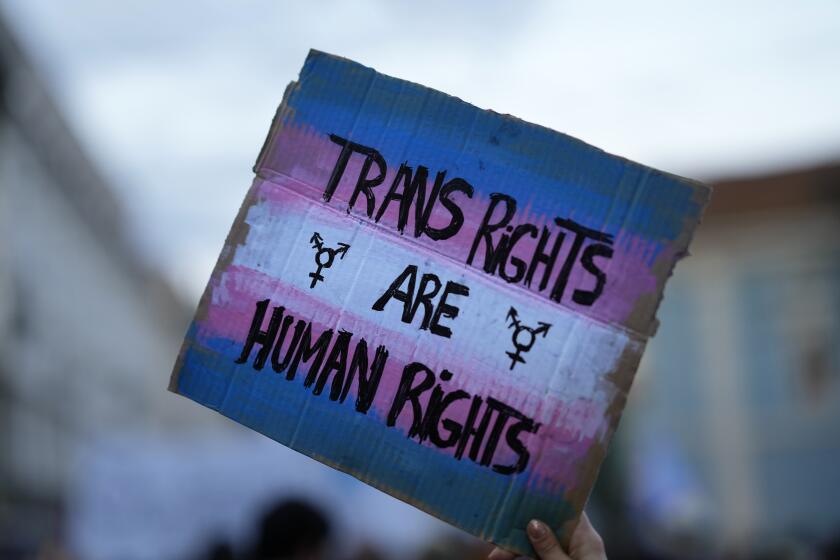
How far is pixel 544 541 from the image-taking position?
97.0 inches

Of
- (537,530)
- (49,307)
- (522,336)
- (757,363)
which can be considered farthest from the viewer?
(757,363)

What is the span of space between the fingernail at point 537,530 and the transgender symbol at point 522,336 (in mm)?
380


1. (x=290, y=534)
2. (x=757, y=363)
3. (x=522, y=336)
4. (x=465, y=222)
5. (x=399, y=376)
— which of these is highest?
(x=757, y=363)

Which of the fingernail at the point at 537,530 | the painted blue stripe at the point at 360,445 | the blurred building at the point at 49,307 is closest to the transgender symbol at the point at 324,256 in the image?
the painted blue stripe at the point at 360,445

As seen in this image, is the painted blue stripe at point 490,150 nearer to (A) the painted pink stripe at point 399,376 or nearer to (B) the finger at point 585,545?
(A) the painted pink stripe at point 399,376

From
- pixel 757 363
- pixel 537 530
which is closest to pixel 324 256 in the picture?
pixel 537 530

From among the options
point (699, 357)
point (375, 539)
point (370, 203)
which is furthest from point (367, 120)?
point (699, 357)

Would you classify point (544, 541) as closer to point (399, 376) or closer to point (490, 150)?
point (399, 376)

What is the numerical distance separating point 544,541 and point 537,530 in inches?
1.3

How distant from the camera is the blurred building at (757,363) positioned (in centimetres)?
2577

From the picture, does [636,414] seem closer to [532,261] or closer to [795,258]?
[795,258]

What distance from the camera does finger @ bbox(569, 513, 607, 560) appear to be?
8.15ft

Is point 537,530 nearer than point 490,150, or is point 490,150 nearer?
point 537,530

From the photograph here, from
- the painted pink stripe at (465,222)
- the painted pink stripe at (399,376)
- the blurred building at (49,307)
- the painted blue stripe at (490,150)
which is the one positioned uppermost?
the painted blue stripe at (490,150)
